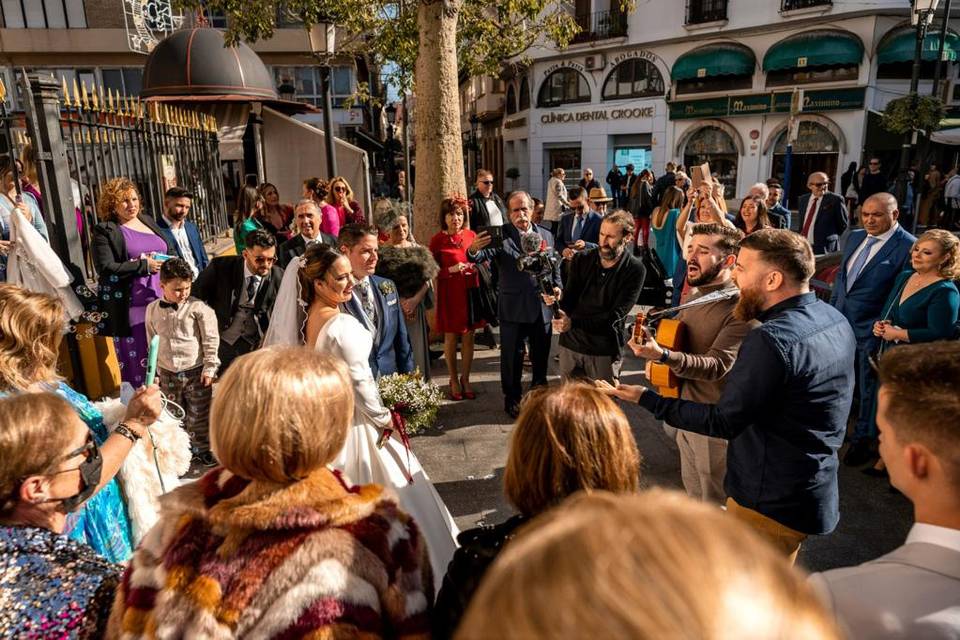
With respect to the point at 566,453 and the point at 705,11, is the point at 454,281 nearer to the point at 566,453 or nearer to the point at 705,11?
the point at 566,453

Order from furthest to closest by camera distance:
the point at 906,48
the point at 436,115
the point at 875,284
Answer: the point at 906,48 → the point at 436,115 → the point at 875,284

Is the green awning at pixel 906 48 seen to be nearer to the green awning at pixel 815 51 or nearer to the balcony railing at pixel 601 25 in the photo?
the green awning at pixel 815 51

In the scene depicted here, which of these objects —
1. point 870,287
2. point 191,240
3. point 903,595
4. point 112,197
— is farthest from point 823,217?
point 112,197

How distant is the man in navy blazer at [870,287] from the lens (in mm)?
4590

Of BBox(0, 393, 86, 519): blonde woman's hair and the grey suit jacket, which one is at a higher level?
BBox(0, 393, 86, 519): blonde woman's hair

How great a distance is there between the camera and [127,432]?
2260 millimetres

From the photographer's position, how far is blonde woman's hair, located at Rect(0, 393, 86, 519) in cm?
159

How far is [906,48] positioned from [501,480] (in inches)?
876

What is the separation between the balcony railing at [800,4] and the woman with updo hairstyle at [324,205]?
2015cm

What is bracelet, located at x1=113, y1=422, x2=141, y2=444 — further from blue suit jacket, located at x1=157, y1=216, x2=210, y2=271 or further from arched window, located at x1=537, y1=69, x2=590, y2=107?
arched window, located at x1=537, y1=69, x2=590, y2=107

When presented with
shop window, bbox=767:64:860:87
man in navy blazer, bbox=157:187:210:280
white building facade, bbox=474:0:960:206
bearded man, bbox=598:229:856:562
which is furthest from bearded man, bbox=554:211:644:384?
shop window, bbox=767:64:860:87

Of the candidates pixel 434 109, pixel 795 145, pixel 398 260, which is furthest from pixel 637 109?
pixel 398 260

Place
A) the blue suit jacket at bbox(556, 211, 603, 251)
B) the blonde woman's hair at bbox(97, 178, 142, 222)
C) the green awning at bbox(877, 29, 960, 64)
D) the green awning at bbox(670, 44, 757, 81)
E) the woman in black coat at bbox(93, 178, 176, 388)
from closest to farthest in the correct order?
the woman in black coat at bbox(93, 178, 176, 388)
the blonde woman's hair at bbox(97, 178, 142, 222)
the blue suit jacket at bbox(556, 211, 603, 251)
the green awning at bbox(877, 29, 960, 64)
the green awning at bbox(670, 44, 757, 81)

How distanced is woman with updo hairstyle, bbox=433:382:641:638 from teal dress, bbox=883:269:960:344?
3444mm
